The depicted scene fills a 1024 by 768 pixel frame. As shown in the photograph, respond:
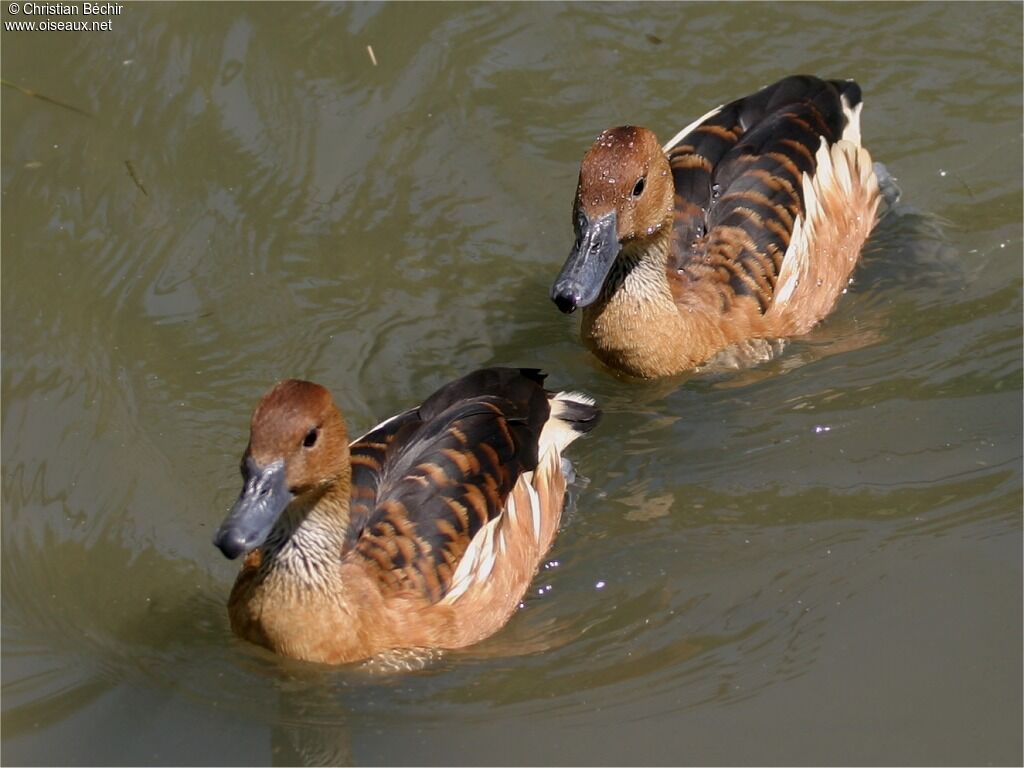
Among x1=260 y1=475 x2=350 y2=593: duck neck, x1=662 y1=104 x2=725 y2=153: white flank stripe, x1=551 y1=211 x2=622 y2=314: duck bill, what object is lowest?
x1=260 y1=475 x2=350 y2=593: duck neck

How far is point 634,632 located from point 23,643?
8.59 feet

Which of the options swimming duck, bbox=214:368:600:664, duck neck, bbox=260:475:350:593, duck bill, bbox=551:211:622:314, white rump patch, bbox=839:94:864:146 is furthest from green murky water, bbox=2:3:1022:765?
duck bill, bbox=551:211:622:314

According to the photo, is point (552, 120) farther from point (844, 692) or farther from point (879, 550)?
point (844, 692)

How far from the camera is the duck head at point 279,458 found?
6.09 metres

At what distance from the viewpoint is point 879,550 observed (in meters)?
7.27

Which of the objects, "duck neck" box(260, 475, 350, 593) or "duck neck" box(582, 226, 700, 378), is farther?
"duck neck" box(582, 226, 700, 378)

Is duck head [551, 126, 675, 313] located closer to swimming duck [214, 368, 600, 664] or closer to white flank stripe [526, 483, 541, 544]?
swimming duck [214, 368, 600, 664]

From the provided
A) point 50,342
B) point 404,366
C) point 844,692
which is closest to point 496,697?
point 844,692

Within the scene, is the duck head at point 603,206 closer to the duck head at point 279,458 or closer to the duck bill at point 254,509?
the duck head at point 279,458

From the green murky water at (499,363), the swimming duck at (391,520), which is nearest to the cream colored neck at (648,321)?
the green murky water at (499,363)

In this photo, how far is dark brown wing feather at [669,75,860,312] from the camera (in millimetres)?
8844

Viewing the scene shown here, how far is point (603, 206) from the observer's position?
Result: 8.08 m

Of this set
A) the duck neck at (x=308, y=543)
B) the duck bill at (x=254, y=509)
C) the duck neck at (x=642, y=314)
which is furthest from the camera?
the duck neck at (x=642, y=314)

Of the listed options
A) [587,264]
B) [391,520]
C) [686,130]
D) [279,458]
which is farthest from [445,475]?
[686,130]
